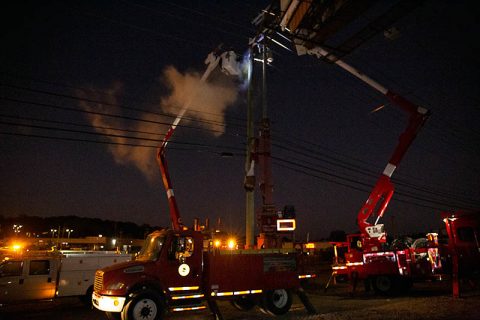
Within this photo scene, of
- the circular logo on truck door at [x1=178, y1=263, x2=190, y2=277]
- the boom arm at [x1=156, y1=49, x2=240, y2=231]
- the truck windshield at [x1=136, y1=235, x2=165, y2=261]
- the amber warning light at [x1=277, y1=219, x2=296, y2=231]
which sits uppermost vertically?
the boom arm at [x1=156, y1=49, x2=240, y2=231]

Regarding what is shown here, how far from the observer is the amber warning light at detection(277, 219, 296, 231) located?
16094 millimetres

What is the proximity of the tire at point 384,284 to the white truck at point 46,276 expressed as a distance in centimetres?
1262

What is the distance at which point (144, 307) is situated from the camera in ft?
32.9

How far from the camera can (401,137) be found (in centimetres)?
1992

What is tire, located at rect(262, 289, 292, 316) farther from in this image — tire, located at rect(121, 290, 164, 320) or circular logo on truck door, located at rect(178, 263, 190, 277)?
tire, located at rect(121, 290, 164, 320)

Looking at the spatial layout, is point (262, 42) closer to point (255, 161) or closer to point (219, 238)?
point (255, 161)

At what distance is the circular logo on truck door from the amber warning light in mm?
6081

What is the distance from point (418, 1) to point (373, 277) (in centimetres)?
1280

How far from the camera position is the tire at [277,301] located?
12.0 m

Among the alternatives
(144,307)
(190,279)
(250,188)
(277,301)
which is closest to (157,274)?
(144,307)

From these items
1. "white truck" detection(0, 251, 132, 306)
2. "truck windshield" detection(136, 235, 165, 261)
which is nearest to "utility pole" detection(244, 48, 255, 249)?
"truck windshield" detection(136, 235, 165, 261)

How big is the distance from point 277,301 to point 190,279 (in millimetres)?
3292

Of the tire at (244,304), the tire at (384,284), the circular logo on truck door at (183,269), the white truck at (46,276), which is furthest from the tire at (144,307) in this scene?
the tire at (384,284)

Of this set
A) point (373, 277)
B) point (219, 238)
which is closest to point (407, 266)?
point (373, 277)
